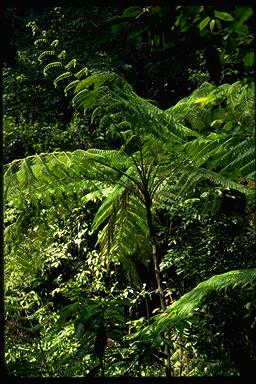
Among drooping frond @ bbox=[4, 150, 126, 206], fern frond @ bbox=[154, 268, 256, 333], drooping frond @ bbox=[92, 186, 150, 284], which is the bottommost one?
fern frond @ bbox=[154, 268, 256, 333]

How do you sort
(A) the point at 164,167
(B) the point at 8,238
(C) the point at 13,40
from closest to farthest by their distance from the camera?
(A) the point at 164,167
(B) the point at 8,238
(C) the point at 13,40

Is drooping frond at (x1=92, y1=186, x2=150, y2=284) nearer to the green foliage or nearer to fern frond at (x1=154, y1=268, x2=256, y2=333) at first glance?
the green foliage

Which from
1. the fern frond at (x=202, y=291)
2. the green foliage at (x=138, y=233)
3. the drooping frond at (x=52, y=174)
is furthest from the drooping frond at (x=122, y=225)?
the fern frond at (x=202, y=291)

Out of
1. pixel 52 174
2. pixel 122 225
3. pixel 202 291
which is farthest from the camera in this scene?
pixel 122 225

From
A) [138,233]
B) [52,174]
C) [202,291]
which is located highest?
[52,174]

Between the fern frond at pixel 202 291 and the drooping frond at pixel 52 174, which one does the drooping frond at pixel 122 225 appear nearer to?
the drooping frond at pixel 52 174

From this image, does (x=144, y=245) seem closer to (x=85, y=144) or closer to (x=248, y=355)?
(x=248, y=355)

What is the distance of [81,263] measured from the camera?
4496 mm

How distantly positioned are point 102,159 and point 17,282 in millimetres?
1365

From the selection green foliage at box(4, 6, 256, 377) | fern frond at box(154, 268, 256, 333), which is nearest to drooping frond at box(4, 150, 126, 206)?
green foliage at box(4, 6, 256, 377)

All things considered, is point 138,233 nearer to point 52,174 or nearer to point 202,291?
point 52,174

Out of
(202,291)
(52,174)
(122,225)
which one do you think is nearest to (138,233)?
(122,225)

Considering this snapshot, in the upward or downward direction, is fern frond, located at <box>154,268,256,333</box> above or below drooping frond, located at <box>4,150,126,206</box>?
below

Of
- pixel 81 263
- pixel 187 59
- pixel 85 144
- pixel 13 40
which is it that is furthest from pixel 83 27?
pixel 187 59
